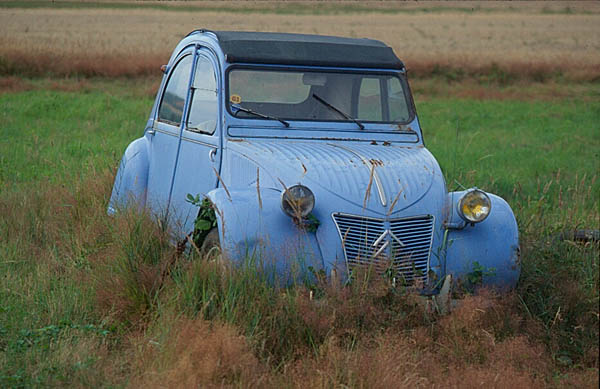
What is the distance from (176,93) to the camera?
6641 millimetres

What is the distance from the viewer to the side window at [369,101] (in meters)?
6.11

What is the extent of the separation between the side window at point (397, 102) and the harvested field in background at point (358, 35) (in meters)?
7.86

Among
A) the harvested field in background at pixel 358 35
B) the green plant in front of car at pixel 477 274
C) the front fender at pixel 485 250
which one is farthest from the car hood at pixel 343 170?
the harvested field in background at pixel 358 35

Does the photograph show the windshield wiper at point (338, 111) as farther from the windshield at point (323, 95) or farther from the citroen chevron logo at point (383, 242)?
the citroen chevron logo at point (383, 242)

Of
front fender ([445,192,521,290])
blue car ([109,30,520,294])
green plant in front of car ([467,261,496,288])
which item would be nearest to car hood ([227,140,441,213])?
blue car ([109,30,520,294])

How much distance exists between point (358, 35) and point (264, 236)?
108 feet

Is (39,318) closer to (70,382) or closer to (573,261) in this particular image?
(70,382)

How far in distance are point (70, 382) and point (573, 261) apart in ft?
12.0

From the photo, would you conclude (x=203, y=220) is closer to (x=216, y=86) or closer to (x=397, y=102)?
(x=216, y=86)

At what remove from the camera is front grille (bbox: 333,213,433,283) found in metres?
4.72

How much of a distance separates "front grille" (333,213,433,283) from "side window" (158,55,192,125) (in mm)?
2235

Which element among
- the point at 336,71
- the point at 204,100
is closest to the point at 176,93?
the point at 204,100

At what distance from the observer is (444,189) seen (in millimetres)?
5230

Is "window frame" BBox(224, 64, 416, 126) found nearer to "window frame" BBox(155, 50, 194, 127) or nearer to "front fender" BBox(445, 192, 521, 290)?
"window frame" BBox(155, 50, 194, 127)
